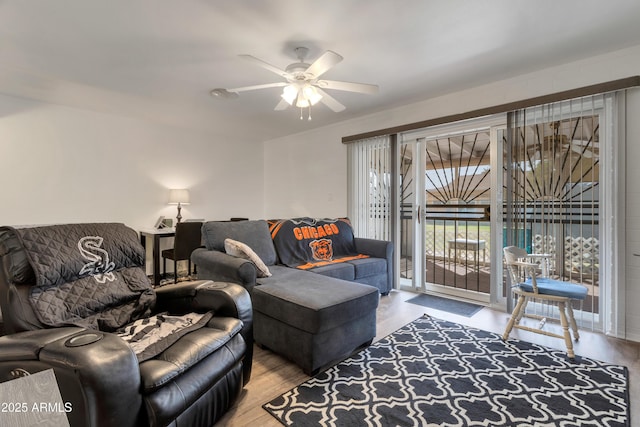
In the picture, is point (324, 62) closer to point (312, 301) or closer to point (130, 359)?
point (312, 301)

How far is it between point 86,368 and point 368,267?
2670mm

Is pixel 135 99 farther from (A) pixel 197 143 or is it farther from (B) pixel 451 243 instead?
(B) pixel 451 243

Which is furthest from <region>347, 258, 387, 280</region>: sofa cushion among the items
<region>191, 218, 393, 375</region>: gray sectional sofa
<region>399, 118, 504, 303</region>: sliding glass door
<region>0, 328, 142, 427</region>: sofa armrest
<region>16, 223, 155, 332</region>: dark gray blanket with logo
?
<region>0, 328, 142, 427</region>: sofa armrest

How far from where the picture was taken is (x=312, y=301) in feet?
6.47

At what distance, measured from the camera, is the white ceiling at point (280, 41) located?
6.36 feet

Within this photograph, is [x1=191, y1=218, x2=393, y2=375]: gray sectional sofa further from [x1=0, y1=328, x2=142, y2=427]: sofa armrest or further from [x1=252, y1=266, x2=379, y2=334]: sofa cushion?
[x1=0, y1=328, x2=142, y2=427]: sofa armrest

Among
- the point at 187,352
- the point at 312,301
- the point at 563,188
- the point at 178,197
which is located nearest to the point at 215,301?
the point at 187,352

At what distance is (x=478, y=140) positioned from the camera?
163 inches

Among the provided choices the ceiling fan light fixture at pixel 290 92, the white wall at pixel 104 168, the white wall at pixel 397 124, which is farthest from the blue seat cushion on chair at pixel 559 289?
the white wall at pixel 104 168

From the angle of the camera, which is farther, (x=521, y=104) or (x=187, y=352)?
(x=521, y=104)

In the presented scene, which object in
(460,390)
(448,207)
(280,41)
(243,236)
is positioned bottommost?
(460,390)

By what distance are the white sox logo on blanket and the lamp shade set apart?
2811 mm

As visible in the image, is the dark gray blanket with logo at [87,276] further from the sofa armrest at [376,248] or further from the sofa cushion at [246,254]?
the sofa armrest at [376,248]

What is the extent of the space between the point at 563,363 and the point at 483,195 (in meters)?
2.54
